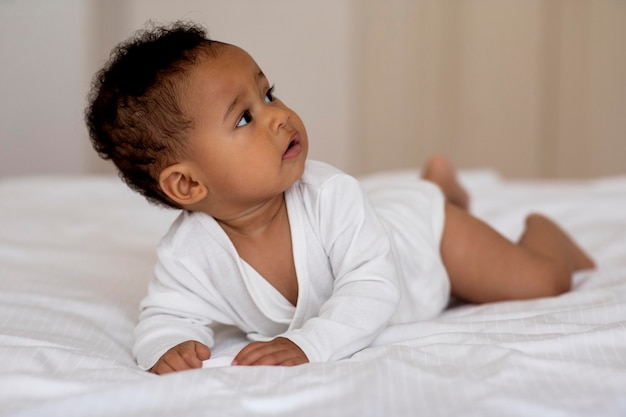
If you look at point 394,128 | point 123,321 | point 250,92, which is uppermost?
point 250,92

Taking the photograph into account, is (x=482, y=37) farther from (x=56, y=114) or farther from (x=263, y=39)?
(x=56, y=114)

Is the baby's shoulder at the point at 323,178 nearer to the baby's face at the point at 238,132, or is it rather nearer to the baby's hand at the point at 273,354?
the baby's face at the point at 238,132

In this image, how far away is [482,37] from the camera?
3617 millimetres

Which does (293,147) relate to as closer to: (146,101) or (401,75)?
(146,101)

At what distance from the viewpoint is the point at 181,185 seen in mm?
1210

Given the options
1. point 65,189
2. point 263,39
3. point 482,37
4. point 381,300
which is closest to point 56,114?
point 263,39

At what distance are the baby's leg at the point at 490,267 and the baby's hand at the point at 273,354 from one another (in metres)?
0.48

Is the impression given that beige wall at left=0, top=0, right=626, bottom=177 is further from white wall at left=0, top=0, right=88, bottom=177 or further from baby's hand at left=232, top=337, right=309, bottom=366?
baby's hand at left=232, top=337, right=309, bottom=366

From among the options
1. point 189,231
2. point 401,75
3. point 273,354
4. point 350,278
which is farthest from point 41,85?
point 273,354

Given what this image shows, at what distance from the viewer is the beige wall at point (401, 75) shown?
3484 mm

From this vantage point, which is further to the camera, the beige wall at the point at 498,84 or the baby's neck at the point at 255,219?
the beige wall at the point at 498,84

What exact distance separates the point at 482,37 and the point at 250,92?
267cm

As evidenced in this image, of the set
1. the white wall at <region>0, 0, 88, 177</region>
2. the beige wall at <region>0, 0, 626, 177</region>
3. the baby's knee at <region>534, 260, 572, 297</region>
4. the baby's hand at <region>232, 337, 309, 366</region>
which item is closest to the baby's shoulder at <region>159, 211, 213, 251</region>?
the baby's hand at <region>232, 337, 309, 366</region>

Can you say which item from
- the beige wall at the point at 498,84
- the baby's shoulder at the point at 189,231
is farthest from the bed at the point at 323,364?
the beige wall at the point at 498,84
